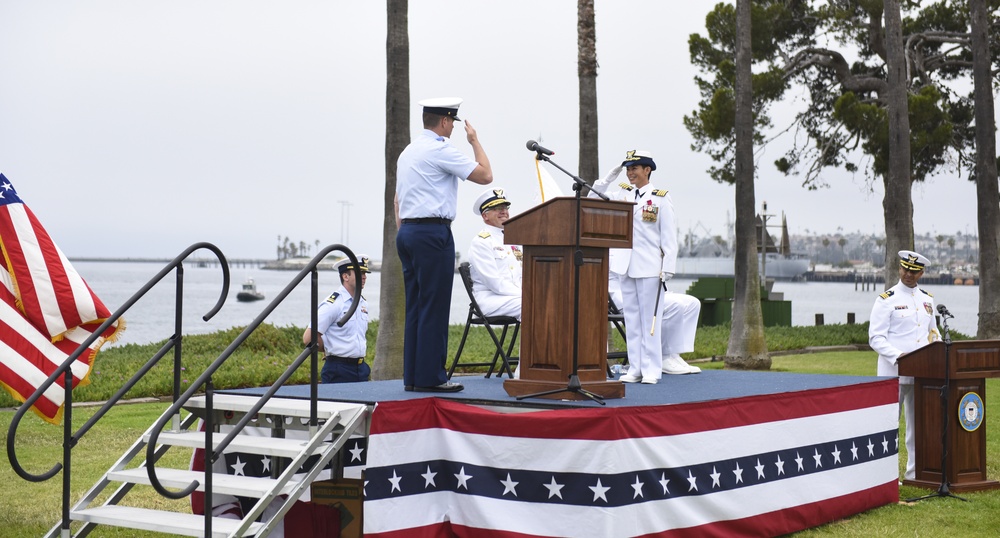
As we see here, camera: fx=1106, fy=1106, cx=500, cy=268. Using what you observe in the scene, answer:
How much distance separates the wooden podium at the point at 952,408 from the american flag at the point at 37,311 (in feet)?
20.9

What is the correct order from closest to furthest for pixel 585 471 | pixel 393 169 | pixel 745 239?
pixel 585 471
pixel 393 169
pixel 745 239

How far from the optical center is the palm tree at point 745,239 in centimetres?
2033

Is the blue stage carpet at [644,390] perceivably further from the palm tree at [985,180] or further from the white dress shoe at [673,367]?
the palm tree at [985,180]

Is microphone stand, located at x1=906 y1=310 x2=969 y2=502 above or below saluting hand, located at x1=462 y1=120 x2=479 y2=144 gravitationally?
below

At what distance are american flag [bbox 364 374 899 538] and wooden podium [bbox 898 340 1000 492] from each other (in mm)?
1956

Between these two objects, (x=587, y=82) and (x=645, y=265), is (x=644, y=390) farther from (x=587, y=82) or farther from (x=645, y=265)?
(x=587, y=82)

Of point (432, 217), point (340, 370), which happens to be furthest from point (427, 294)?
point (340, 370)

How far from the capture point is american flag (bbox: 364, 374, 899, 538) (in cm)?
645

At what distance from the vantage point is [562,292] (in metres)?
7.08

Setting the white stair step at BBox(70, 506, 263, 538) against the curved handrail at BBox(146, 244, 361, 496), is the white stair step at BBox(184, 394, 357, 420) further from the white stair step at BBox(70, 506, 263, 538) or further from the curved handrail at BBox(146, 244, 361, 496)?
the white stair step at BBox(70, 506, 263, 538)

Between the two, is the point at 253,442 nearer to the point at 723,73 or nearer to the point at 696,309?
the point at 696,309

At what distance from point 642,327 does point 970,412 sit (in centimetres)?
279

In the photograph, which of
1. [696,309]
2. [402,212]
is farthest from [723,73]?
[402,212]

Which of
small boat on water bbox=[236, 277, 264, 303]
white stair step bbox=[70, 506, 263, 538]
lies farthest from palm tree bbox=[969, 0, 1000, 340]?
small boat on water bbox=[236, 277, 264, 303]
